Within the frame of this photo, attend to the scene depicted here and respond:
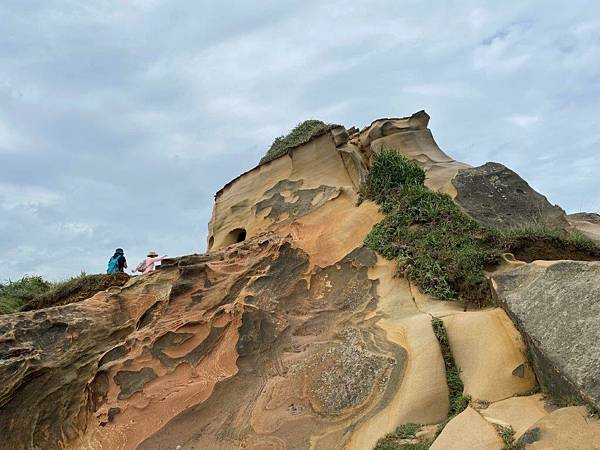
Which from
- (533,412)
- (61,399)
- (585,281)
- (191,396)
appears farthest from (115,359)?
(585,281)

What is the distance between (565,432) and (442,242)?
4188 mm

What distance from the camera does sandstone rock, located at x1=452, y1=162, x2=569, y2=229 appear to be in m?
9.26

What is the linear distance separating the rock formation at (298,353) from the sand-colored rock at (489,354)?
0.6 inches

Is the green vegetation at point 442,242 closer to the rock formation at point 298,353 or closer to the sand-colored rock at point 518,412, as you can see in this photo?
the rock formation at point 298,353

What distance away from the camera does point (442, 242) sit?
802 centimetres

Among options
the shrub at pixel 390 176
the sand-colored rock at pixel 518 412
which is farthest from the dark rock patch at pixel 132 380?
the shrub at pixel 390 176

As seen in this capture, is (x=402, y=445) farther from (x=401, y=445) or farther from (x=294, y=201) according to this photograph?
(x=294, y=201)

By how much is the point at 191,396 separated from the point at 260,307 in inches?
56.5

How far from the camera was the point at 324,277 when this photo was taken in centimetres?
825

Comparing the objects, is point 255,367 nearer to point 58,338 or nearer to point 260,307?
point 260,307

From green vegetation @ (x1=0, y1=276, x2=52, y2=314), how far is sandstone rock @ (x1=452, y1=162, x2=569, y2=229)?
28.7ft

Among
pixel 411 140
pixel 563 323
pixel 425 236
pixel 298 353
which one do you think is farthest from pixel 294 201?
pixel 563 323

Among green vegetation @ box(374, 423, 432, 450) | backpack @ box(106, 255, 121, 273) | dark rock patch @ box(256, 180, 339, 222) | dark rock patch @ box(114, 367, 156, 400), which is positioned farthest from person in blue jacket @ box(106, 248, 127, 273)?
green vegetation @ box(374, 423, 432, 450)

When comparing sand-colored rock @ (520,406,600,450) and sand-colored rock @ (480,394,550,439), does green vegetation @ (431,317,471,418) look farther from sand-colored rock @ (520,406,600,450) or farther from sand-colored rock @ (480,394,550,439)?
sand-colored rock @ (520,406,600,450)
